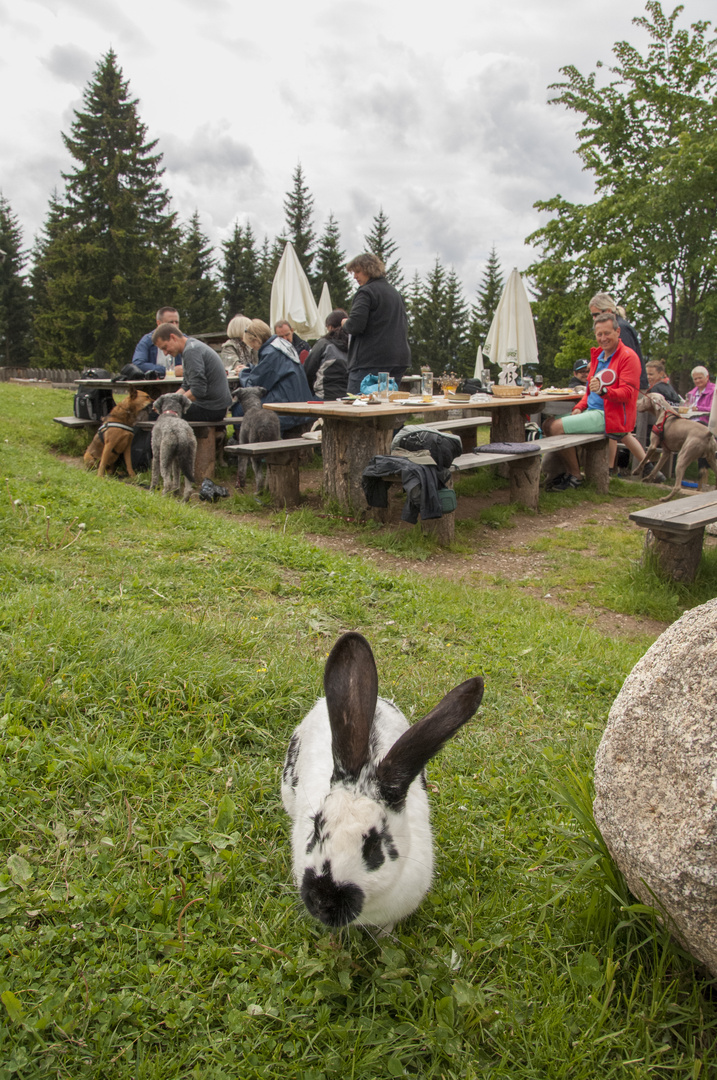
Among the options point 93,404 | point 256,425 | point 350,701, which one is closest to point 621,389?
point 256,425

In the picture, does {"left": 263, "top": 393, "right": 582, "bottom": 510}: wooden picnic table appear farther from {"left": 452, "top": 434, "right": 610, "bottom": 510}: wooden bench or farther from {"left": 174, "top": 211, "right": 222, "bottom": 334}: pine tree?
{"left": 174, "top": 211, "right": 222, "bottom": 334}: pine tree

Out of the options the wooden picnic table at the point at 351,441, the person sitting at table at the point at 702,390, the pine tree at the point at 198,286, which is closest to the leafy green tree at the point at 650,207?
the person sitting at table at the point at 702,390

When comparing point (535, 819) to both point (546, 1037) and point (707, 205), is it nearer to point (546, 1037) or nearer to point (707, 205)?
point (546, 1037)

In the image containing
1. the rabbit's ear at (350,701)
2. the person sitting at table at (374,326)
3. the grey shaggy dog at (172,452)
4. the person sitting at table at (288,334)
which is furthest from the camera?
the person sitting at table at (288,334)

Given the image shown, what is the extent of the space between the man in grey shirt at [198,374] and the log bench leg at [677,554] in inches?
197

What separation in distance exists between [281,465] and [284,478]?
0.13m

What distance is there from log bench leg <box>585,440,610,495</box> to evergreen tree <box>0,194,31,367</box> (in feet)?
134

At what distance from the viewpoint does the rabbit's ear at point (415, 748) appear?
1.45 m

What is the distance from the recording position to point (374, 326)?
718 centimetres

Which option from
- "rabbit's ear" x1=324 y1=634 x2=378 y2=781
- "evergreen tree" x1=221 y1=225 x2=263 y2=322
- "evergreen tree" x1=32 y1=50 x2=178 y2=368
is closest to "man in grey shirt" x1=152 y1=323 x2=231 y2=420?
"rabbit's ear" x1=324 y1=634 x2=378 y2=781

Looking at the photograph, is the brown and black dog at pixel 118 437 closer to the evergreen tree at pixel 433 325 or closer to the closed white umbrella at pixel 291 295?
the closed white umbrella at pixel 291 295

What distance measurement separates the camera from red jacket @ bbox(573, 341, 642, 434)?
7.77 meters

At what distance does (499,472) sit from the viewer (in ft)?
28.9

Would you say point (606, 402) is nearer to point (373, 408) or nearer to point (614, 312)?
point (614, 312)
